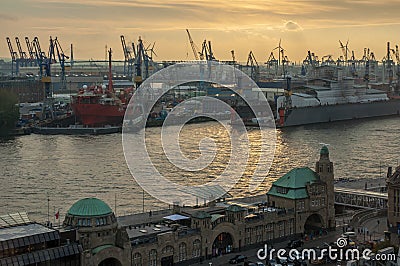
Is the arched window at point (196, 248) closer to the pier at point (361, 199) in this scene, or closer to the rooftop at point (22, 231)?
→ the rooftop at point (22, 231)

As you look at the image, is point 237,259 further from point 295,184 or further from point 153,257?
point 295,184

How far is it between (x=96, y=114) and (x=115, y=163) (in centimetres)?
1633

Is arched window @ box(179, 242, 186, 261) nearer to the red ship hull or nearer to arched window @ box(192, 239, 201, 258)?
arched window @ box(192, 239, 201, 258)

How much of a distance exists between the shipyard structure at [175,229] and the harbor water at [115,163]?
368cm

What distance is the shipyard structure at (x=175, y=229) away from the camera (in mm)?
12062

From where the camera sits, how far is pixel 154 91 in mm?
56750

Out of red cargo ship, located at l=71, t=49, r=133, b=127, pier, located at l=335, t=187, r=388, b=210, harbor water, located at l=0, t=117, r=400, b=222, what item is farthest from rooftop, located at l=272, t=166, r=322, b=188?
red cargo ship, located at l=71, t=49, r=133, b=127

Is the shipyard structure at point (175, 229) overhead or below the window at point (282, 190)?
below

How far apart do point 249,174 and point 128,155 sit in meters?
6.21

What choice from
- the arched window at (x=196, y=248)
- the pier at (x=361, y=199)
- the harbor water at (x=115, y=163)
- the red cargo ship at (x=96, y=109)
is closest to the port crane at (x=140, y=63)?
the red cargo ship at (x=96, y=109)

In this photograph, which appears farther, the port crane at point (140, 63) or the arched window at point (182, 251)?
the port crane at point (140, 63)

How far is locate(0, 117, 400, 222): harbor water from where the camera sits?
1950 cm

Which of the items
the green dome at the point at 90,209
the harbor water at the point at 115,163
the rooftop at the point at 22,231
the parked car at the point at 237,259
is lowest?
the parked car at the point at 237,259

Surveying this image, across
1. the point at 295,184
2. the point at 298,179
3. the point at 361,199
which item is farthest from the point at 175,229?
the point at 361,199
